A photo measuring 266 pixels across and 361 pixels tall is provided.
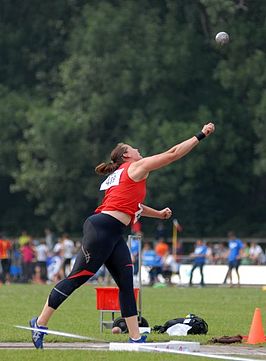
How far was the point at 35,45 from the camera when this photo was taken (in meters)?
58.7

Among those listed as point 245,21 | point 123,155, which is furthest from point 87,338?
point 245,21

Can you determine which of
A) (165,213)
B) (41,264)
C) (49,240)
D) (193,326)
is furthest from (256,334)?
(49,240)

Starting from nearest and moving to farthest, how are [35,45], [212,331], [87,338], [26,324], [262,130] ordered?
[87,338] → [212,331] → [26,324] → [262,130] → [35,45]

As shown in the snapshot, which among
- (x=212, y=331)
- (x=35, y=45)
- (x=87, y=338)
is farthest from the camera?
(x=35, y=45)

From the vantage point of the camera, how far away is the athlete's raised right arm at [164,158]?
39.2 feet

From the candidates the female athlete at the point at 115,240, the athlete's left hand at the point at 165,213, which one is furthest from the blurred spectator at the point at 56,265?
the female athlete at the point at 115,240

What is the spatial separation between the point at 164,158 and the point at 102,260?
1274 millimetres

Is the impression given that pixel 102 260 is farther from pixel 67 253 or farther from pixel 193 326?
pixel 67 253

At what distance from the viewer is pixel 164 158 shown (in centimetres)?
1195

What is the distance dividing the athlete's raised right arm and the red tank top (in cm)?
9

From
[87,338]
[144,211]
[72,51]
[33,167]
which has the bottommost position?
[87,338]

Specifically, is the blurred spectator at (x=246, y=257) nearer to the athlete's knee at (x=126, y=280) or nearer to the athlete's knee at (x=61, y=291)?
the athlete's knee at (x=126, y=280)

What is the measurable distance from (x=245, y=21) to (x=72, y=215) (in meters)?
12.2

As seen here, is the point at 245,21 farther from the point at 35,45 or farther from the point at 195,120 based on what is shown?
the point at 35,45
